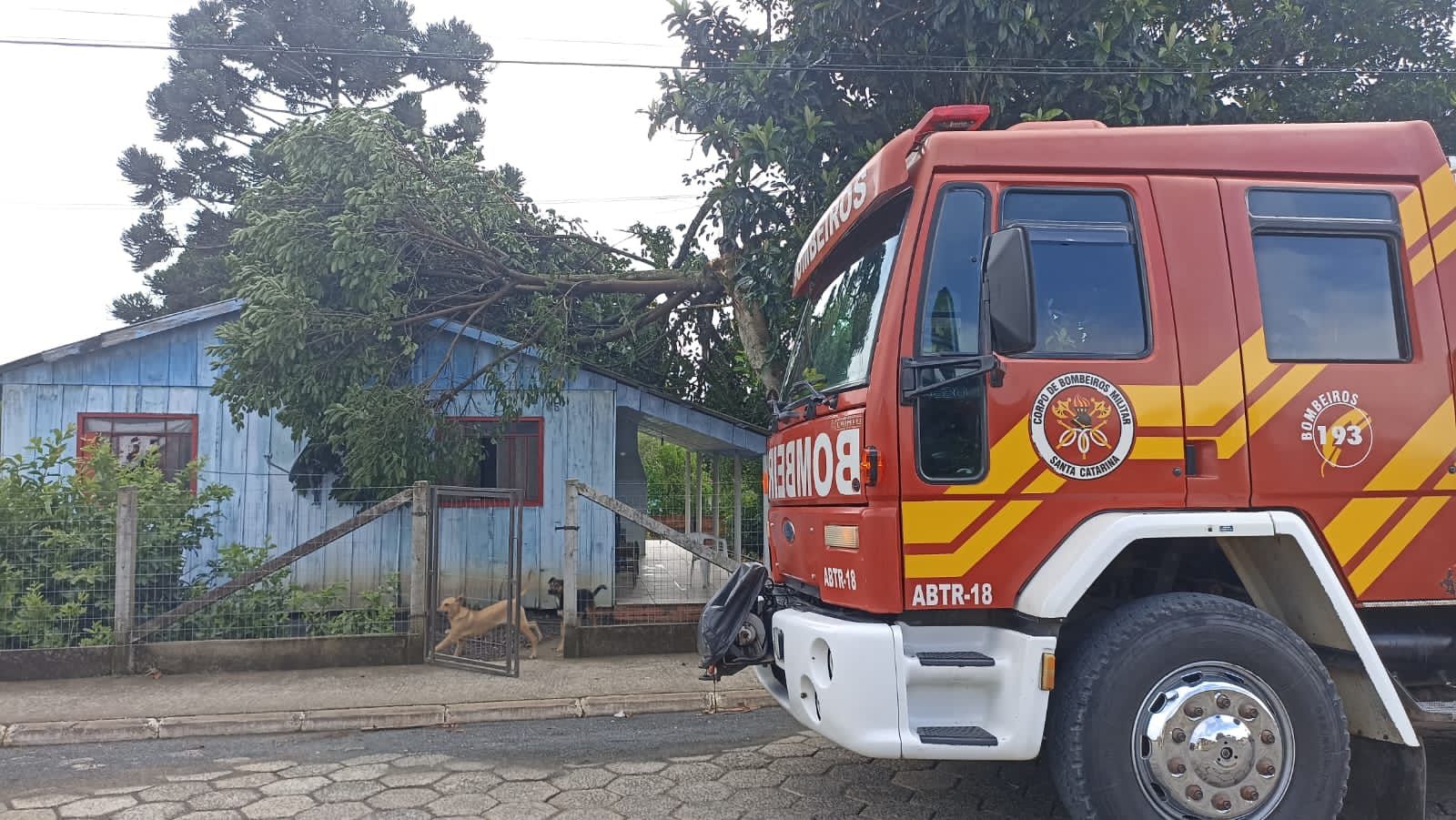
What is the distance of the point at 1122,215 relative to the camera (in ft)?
12.7

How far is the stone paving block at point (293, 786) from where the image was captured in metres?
4.75

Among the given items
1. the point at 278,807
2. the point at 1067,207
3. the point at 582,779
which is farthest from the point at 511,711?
the point at 1067,207

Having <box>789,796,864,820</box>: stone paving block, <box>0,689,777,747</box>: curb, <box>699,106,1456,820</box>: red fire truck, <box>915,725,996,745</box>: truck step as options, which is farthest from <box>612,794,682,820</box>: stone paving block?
<box>0,689,777,747</box>: curb

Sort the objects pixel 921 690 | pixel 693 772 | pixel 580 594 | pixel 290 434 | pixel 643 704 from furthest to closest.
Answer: pixel 290 434 < pixel 580 594 < pixel 643 704 < pixel 693 772 < pixel 921 690

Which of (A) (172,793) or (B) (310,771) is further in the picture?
(B) (310,771)

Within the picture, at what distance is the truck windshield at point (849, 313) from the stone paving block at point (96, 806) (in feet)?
12.5

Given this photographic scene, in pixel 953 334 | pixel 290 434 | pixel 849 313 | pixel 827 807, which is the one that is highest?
pixel 290 434

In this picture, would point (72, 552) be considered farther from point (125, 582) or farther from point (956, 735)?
point (956, 735)

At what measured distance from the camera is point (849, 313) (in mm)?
4340

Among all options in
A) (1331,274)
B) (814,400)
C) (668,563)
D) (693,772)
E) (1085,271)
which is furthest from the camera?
(668,563)

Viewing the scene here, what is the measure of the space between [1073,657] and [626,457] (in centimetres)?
966

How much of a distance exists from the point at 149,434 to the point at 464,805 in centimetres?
807

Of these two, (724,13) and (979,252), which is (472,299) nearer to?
(724,13)

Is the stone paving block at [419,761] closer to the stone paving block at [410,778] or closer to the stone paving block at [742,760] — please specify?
the stone paving block at [410,778]
